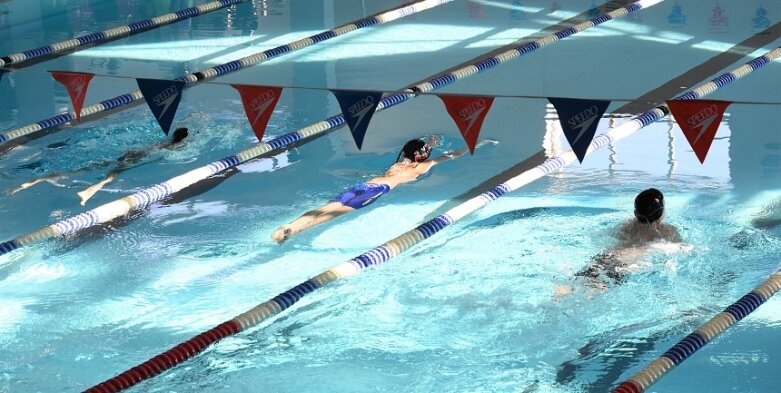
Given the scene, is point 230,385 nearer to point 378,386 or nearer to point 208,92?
point 378,386

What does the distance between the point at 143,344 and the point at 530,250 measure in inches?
69.5

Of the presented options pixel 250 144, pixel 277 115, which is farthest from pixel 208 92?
pixel 250 144

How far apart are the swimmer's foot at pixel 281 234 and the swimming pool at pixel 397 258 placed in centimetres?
6

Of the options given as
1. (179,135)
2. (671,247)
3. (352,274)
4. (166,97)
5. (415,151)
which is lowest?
(671,247)

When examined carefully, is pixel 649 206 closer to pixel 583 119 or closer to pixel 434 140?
pixel 583 119

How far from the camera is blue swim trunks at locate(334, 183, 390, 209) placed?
226 inches

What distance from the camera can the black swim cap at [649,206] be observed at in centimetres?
489

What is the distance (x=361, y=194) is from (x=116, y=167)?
1529 millimetres

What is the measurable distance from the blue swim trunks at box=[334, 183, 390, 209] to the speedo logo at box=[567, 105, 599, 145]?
129 cm

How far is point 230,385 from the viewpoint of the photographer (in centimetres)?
402

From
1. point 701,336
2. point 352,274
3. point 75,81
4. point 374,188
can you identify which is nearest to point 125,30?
point 75,81

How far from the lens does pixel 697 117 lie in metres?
4.82

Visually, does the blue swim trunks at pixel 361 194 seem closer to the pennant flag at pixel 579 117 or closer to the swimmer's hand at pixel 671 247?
the pennant flag at pixel 579 117

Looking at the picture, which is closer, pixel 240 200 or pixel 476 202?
pixel 476 202
